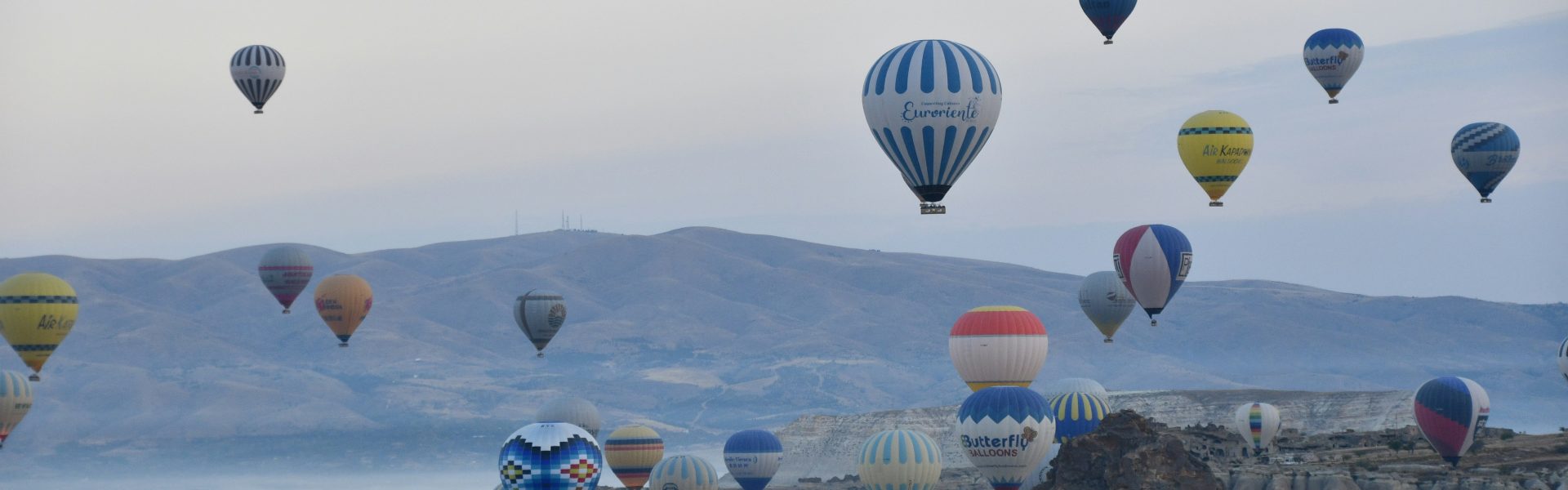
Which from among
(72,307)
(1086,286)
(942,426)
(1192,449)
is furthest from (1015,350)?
(942,426)

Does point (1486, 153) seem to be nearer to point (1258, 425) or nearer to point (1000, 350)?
point (1258, 425)

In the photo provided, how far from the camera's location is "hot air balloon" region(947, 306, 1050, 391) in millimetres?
85062

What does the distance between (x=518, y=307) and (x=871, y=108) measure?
56.1m

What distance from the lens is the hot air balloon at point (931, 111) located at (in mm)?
65188

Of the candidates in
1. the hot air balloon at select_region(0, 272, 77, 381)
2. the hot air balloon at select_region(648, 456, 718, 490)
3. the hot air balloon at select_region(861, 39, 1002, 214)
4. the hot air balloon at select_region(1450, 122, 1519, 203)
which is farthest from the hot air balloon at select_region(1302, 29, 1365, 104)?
the hot air balloon at select_region(0, 272, 77, 381)

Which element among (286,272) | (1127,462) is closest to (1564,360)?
(1127,462)

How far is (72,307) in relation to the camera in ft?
306

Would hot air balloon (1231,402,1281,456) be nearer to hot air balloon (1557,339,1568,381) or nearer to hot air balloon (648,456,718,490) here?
hot air balloon (1557,339,1568,381)

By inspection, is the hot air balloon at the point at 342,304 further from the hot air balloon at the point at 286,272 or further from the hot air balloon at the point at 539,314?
the hot air balloon at the point at 539,314

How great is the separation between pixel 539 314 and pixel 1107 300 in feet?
113

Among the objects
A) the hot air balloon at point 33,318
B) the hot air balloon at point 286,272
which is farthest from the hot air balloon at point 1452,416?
the hot air balloon at point 286,272

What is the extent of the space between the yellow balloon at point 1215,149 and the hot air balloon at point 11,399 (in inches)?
2040

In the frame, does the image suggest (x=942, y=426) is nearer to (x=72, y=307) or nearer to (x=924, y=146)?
(x=72, y=307)

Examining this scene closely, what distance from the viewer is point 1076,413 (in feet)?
273
